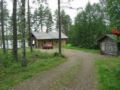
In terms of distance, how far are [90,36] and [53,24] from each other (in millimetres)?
36711

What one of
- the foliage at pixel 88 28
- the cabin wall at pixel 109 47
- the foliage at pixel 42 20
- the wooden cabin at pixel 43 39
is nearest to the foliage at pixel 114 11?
the cabin wall at pixel 109 47

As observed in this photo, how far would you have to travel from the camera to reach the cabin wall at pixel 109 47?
39.8 metres

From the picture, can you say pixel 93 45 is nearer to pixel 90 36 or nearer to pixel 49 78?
pixel 90 36

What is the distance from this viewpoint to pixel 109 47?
1625 inches

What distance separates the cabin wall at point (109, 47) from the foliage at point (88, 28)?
12.5 meters

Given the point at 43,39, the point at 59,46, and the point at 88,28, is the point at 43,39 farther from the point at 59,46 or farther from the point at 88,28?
the point at 59,46

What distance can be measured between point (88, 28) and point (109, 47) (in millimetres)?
17852

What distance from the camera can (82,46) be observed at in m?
59.2

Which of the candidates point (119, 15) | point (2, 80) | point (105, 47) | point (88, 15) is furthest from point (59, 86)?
point (88, 15)

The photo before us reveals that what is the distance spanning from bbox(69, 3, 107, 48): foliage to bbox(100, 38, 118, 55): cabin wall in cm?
1246

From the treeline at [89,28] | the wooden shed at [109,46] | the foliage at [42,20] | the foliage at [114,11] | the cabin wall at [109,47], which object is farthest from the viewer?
the foliage at [42,20]

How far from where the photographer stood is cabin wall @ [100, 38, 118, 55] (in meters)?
39.8

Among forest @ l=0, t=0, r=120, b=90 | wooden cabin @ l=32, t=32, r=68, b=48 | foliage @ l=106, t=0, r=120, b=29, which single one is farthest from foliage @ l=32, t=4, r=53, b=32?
foliage @ l=106, t=0, r=120, b=29

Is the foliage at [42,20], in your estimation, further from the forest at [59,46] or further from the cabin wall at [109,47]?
the cabin wall at [109,47]
